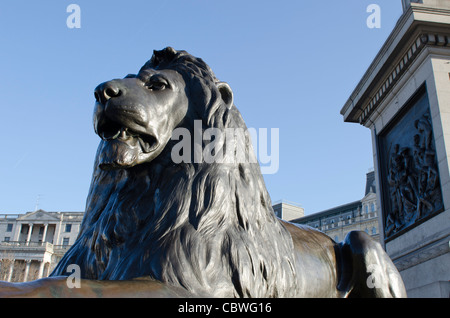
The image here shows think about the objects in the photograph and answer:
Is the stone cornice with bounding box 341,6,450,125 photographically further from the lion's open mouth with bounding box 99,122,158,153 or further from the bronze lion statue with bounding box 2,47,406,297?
the lion's open mouth with bounding box 99,122,158,153

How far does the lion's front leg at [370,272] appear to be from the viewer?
2.57m

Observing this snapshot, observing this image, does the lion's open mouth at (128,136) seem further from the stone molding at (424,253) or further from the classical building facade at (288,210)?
the classical building facade at (288,210)

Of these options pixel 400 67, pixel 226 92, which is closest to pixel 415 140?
pixel 400 67

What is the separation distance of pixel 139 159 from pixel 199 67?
29.4 inches

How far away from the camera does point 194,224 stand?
2023 millimetres

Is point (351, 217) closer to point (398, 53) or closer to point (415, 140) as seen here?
point (398, 53)

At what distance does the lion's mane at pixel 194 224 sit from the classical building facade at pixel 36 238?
6371cm

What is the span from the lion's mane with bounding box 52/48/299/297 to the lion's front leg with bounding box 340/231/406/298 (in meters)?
0.50

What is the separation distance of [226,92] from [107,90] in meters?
0.79

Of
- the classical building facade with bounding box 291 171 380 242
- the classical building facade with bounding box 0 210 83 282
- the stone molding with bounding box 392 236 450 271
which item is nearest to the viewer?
the stone molding with bounding box 392 236 450 271

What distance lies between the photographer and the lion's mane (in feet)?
6.14

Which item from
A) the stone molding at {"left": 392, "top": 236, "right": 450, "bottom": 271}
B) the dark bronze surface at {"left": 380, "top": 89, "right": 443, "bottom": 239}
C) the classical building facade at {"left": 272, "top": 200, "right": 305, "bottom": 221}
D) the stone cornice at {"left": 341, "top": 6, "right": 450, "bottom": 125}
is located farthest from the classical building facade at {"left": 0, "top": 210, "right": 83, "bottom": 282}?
the stone molding at {"left": 392, "top": 236, "right": 450, "bottom": 271}

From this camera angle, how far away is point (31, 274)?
6000 cm

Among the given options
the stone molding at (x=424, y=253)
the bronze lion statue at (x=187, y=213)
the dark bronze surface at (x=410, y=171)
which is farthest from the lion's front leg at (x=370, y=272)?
the dark bronze surface at (x=410, y=171)
